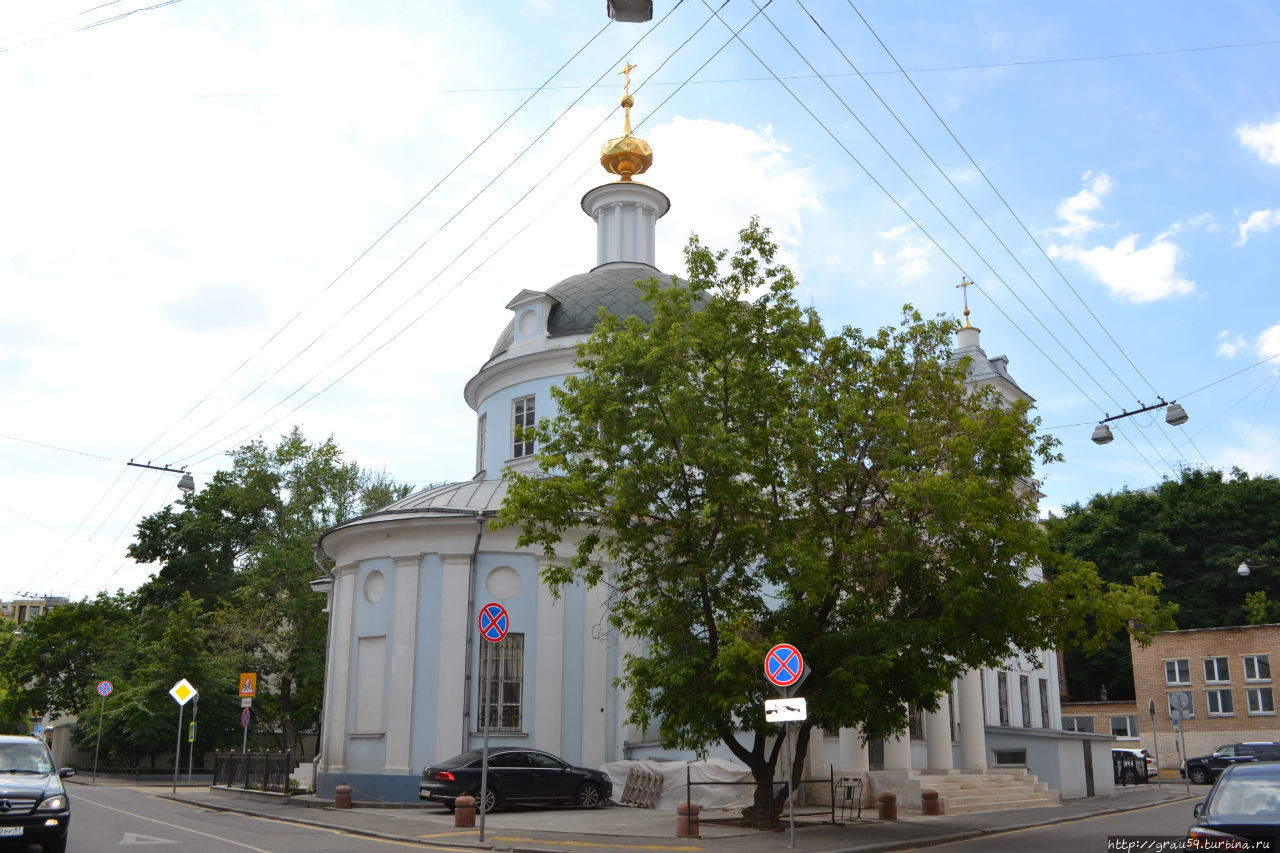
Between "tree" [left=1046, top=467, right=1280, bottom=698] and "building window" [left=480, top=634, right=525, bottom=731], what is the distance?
41783 mm

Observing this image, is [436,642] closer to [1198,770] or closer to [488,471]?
[488,471]

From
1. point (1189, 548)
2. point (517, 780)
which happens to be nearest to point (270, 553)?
point (517, 780)

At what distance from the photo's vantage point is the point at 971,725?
2717cm

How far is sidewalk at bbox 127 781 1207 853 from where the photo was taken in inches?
609

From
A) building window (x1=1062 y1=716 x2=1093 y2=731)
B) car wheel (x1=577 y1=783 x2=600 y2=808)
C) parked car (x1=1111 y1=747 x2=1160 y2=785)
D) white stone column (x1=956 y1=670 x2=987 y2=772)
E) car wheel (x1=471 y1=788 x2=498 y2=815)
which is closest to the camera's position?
car wheel (x1=471 y1=788 x2=498 y2=815)

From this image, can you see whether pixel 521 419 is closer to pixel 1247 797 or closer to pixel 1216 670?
pixel 1247 797

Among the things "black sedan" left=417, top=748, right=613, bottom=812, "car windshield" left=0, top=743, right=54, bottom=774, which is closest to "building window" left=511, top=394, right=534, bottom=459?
"black sedan" left=417, top=748, right=613, bottom=812

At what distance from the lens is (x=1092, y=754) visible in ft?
104

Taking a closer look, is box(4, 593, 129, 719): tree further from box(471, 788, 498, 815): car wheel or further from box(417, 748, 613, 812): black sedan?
box(471, 788, 498, 815): car wheel

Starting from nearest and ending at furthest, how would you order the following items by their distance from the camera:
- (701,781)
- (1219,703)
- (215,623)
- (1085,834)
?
(1085,834), (701,781), (215,623), (1219,703)

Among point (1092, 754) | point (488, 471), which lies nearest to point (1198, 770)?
point (1092, 754)

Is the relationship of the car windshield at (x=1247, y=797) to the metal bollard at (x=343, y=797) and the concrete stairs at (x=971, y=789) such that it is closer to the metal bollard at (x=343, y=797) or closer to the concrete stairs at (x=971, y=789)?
the concrete stairs at (x=971, y=789)

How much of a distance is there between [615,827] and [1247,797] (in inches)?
452

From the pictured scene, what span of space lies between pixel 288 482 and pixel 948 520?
39.7 meters
